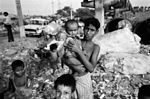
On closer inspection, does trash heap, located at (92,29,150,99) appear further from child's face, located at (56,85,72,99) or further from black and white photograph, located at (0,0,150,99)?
child's face, located at (56,85,72,99)

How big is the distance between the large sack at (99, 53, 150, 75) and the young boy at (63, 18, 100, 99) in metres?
2.99

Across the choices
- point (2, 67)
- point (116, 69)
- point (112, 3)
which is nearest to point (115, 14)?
point (112, 3)

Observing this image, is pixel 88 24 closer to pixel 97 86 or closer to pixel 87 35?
pixel 87 35

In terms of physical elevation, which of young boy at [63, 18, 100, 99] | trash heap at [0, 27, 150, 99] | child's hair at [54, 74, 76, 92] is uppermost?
young boy at [63, 18, 100, 99]

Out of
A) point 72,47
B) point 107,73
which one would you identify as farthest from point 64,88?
point 107,73

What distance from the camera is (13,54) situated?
6.99 metres

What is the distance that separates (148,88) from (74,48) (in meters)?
0.86

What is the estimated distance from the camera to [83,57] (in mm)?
1796

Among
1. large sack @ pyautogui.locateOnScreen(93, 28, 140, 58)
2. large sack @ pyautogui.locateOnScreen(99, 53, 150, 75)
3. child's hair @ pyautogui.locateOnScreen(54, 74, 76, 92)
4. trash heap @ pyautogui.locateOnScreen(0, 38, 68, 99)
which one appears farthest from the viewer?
large sack @ pyautogui.locateOnScreen(93, 28, 140, 58)

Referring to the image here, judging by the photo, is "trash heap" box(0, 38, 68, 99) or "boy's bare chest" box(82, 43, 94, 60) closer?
"boy's bare chest" box(82, 43, 94, 60)

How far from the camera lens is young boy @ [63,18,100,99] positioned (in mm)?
1861

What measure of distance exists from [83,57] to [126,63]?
3420 mm

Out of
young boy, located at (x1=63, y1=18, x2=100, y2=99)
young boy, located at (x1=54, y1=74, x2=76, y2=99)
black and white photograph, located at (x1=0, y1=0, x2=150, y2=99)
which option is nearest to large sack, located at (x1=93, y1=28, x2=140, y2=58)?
black and white photograph, located at (x1=0, y1=0, x2=150, y2=99)

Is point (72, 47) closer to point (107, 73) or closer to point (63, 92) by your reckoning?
point (63, 92)
